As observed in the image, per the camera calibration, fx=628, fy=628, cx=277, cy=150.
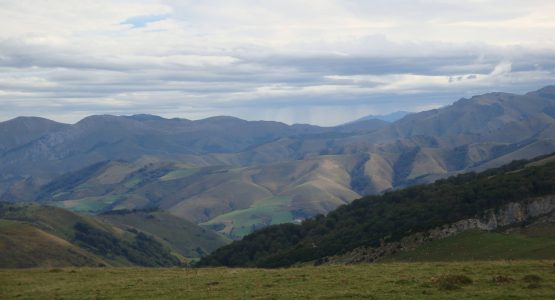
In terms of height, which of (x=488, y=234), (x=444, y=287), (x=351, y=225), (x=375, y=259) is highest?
(x=444, y=287)

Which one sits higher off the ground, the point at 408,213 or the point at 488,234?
the point at 488,234

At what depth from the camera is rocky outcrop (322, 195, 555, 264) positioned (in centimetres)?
8931

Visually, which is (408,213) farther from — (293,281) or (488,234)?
(293,281)

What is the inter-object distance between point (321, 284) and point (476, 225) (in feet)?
218

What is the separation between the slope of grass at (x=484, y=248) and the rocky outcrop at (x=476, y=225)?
6.03 metres

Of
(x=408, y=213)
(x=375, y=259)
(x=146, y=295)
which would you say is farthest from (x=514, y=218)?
(x=146, y=295)

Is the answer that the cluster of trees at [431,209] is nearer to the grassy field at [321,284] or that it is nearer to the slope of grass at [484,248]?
the slope of grass at [484,248]

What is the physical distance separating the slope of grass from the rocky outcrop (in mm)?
6025

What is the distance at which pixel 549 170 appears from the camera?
430ft

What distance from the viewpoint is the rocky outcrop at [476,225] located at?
293 feet

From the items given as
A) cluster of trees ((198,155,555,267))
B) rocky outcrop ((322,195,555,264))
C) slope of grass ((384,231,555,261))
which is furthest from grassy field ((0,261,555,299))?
cluster of trees ((198,155,555,267))

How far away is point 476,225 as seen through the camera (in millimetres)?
102562

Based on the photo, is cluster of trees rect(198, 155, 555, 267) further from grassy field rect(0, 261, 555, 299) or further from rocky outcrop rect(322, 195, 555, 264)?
grassy field rect(0, 261, 555, 299)

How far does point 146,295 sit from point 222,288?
5.19 meters
